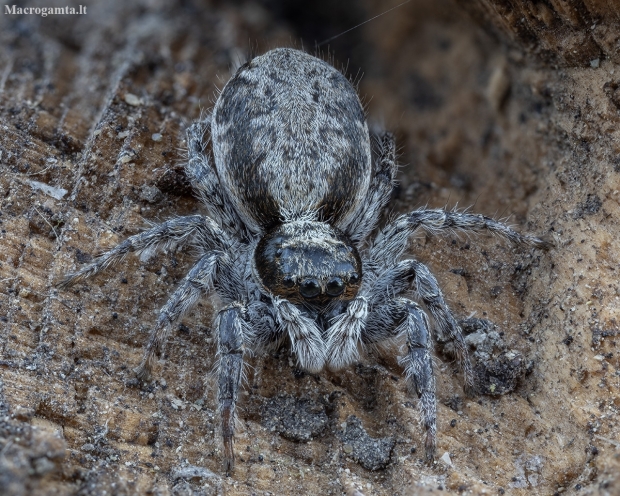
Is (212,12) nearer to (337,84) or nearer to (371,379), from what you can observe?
(337,84)

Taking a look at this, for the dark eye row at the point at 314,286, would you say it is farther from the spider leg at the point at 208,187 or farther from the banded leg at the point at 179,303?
the spider leg at the point at 208,187

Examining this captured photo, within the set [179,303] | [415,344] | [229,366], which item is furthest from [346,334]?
[179,303]

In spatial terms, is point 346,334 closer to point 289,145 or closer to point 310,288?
point 310,288

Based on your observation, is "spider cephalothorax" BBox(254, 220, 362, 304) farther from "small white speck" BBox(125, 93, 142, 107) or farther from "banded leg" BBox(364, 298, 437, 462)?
"small white speck" BBox(125, 93, 142, 107)

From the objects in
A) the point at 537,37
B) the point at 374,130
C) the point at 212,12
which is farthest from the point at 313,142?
the point at 212,12

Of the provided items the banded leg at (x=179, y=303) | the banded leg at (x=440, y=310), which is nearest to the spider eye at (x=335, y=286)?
the banded leg at (x=440, y=310)

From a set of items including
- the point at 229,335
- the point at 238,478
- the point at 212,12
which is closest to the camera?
the point at 238,478

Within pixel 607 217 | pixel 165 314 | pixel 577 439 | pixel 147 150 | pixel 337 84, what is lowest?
pixel 165 314
